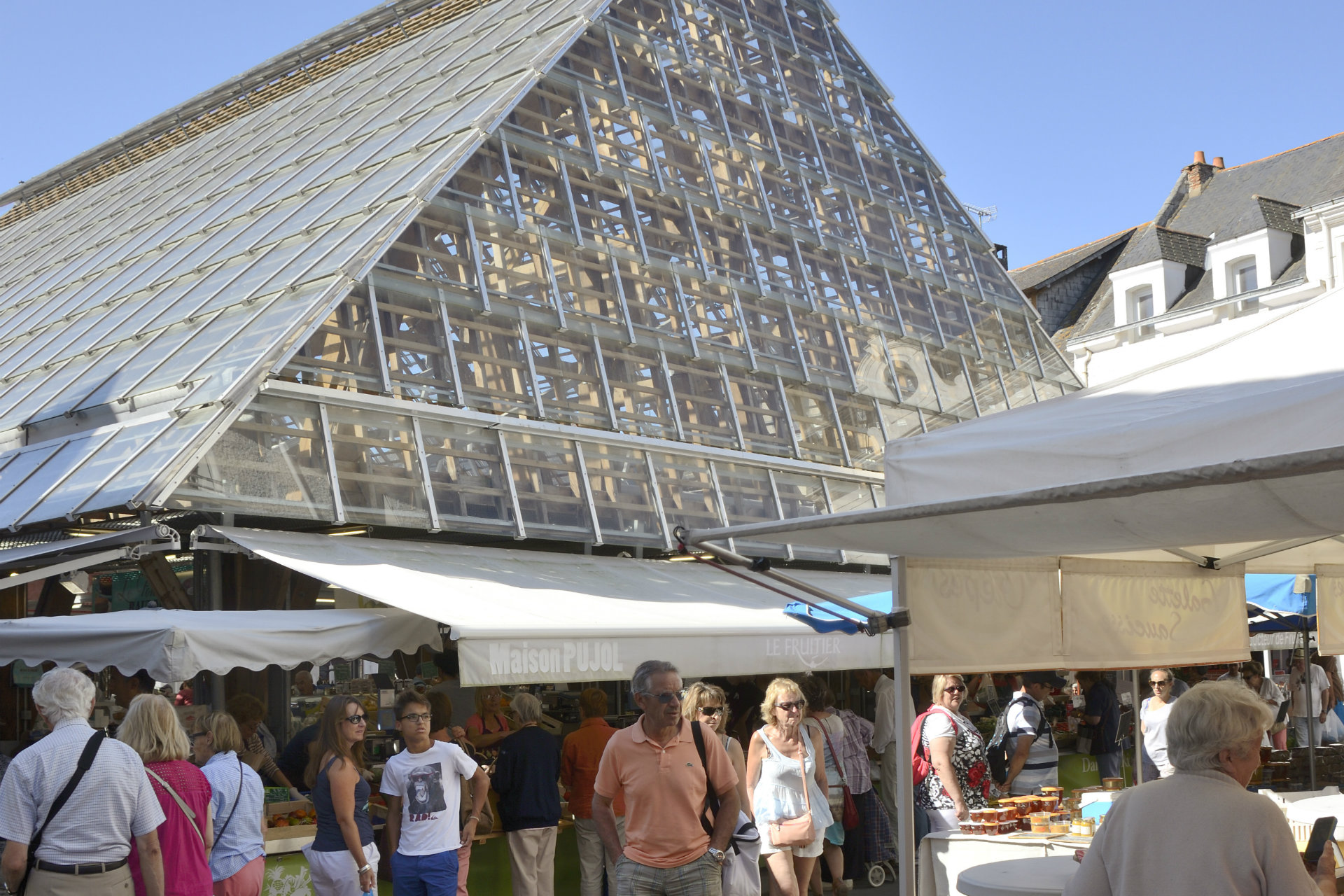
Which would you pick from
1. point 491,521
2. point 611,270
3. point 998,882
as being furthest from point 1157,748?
point 611,270

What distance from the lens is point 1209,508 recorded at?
13.7ft

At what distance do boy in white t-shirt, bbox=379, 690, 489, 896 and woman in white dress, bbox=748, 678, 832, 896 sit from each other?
6.35 ft

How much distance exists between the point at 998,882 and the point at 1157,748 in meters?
5.70

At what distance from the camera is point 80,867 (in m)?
5.74

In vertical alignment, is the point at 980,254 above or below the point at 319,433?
above

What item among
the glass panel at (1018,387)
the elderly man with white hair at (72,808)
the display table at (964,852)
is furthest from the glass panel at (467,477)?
the glass panel at (1018,387)

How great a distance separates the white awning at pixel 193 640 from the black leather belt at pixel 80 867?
2574mm

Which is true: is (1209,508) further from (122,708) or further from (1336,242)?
(1336,242)

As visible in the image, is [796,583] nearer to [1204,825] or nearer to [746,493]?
[1204,825]

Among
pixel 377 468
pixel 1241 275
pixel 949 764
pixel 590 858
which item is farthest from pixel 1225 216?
pixel 949 764

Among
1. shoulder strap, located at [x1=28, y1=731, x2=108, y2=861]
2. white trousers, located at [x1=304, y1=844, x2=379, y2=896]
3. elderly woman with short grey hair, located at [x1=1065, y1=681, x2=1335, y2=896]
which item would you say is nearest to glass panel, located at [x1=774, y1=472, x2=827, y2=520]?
white trousers, located at [x1=304, y1=844, x2=379, y2=896]

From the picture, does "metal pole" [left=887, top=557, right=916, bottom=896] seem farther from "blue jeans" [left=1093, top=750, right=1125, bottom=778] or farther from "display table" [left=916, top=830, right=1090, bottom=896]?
"blue jeans" [left=1093, top=750, right=1125, bottom=778]

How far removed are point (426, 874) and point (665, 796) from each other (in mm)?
2565

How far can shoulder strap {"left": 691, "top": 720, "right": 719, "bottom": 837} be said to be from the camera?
616 centimetres
